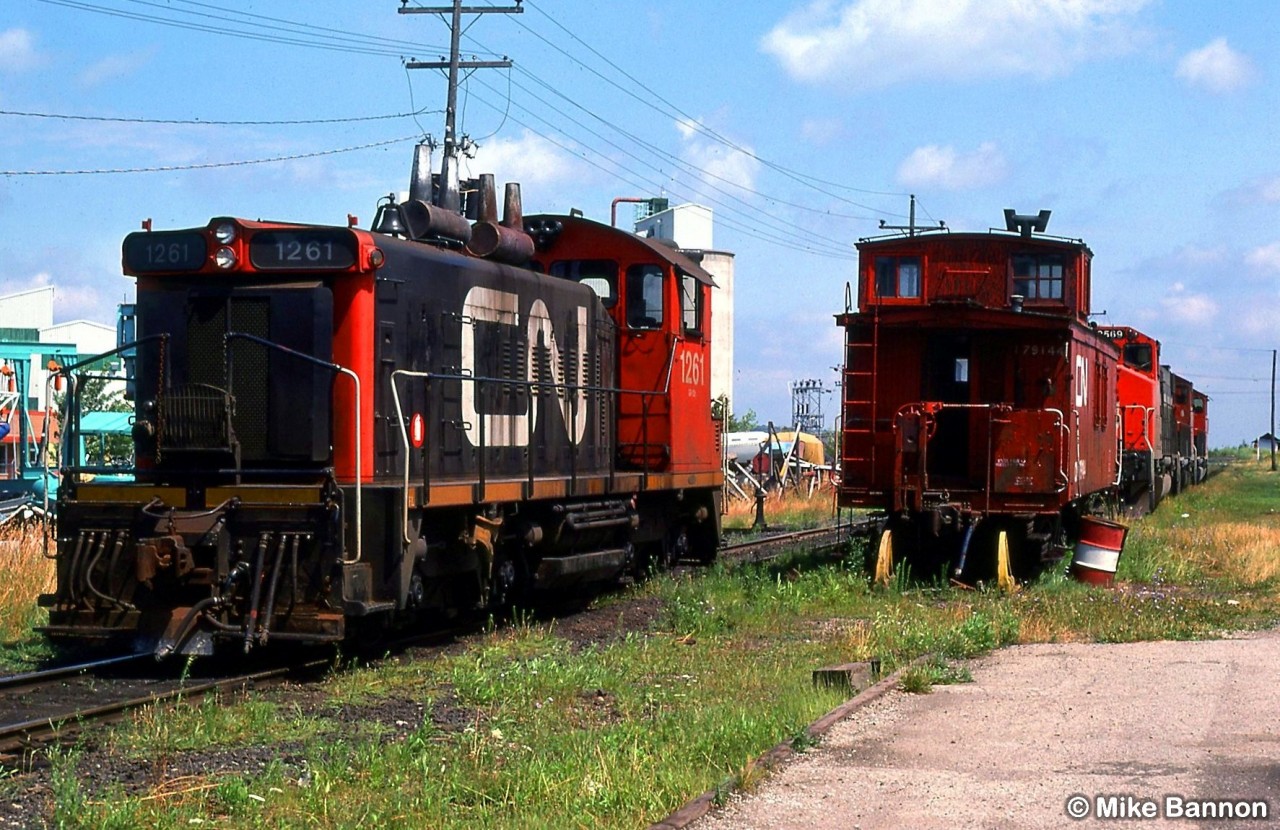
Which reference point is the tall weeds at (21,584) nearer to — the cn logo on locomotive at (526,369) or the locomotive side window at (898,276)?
the cn logo on locomotive at (526,369)

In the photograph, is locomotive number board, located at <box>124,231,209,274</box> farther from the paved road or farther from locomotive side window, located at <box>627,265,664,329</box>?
the paved road

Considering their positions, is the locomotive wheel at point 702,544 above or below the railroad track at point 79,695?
above

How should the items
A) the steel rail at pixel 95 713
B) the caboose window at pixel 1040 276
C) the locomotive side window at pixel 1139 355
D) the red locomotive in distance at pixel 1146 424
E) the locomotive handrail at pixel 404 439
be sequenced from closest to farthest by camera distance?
the steel rail at pixel 95 713, the locomotive handrail at pixel 404 439, the caboose window at pixel 1040 276, the red locomotive in distance at pixel 1146 424, the locomotive side window at pixel 1139 355

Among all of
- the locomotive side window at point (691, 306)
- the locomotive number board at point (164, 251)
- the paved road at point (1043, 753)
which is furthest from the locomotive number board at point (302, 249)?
the locomotive side window at point (691, 306)

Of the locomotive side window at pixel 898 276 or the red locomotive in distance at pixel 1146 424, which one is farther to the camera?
the red locomotive in distance at pixel 1146 424

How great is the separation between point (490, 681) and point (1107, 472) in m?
14.2

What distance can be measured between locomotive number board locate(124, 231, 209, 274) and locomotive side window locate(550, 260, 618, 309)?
5.10 m

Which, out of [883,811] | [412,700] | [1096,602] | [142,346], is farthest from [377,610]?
[1096,602]

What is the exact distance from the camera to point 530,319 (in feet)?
43.3

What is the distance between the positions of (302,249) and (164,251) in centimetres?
110

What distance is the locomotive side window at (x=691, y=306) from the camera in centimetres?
1564

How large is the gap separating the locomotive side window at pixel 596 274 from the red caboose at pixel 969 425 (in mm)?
2993

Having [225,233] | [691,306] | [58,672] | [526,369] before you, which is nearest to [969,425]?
[691,306]

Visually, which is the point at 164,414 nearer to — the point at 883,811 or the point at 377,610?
the point at 377,610
